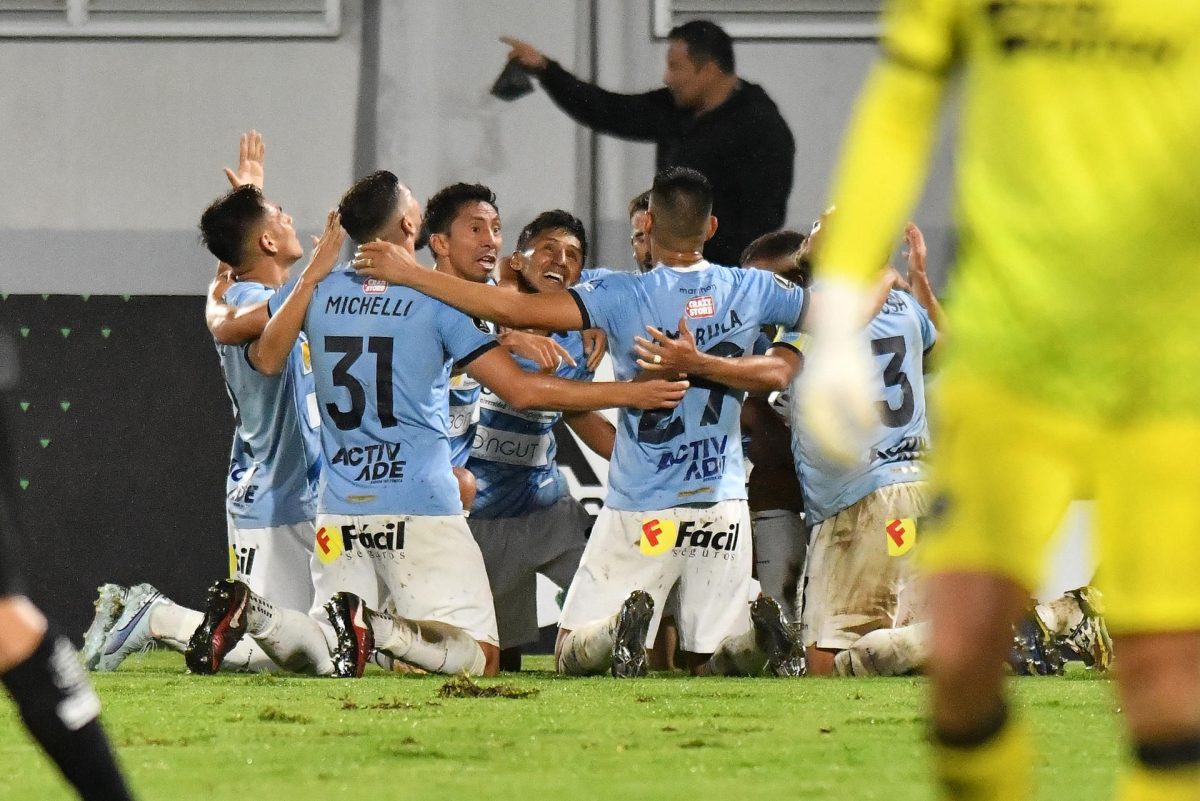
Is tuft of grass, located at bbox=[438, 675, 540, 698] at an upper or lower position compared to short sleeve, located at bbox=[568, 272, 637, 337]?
lower

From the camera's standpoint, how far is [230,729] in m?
4.53

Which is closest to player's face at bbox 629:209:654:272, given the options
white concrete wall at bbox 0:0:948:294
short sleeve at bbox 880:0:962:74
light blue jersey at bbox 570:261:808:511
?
light blue jersey at bbox 570:261:808:511

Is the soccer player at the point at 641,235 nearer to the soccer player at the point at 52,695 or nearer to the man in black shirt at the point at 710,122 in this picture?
the man in black shirt at the point at 710,122

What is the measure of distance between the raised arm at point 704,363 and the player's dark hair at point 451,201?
1080mm

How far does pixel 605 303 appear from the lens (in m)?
6.06

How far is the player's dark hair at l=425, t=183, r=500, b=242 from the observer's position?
22.1 ft

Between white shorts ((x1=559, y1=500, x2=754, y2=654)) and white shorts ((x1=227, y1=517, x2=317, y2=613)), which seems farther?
white shorts ((x1=227, y1=517, x2=317, y2=613))

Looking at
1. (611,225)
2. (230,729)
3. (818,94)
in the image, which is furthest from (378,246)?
(818,94)

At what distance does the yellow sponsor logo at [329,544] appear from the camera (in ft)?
20.1

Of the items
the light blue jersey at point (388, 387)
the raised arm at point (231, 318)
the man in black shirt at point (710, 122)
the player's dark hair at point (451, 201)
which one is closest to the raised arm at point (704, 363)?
the light blue jersey at point (388, 387)

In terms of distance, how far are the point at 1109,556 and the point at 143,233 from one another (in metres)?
8.30

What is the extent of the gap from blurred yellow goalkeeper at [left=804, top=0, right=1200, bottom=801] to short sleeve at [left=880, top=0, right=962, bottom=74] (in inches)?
0.4

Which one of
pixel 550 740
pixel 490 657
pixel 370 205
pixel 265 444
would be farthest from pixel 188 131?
pixel 550 740

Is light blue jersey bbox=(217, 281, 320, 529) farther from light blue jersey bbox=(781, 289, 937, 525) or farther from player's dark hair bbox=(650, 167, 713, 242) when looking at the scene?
light blue jersey bbox=(781, 289, 937, 525)
